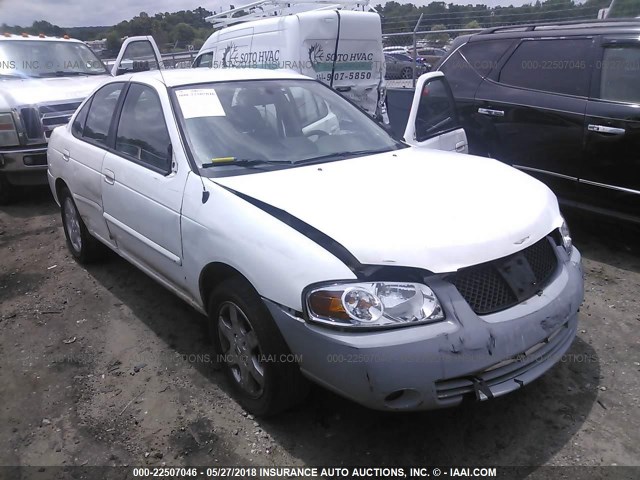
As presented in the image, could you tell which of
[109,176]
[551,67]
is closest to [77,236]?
[109,176]

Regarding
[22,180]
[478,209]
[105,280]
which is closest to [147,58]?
[22,180]

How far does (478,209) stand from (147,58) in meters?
8.64

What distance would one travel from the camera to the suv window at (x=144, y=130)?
3379 millimetres

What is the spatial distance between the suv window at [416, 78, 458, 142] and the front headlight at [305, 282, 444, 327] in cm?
262

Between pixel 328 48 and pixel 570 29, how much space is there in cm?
325

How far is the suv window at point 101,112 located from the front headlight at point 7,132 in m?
2.85

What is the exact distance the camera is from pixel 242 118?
3391mm

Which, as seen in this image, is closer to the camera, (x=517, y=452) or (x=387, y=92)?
(x=517, y=452)

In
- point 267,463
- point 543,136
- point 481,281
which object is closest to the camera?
point 481,281

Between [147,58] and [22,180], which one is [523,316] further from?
[147,58]

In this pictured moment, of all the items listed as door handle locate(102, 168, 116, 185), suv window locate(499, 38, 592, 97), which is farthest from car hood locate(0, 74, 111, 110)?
suv window locate(499, 38, 592, 97)

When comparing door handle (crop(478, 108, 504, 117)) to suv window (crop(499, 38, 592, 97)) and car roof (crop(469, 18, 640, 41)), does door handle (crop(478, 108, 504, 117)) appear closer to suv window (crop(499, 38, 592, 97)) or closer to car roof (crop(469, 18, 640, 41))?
suv window (crop(499, 38, 592, 97))

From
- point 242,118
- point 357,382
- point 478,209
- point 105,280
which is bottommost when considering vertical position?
point 105,280

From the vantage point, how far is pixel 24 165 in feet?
22.0
